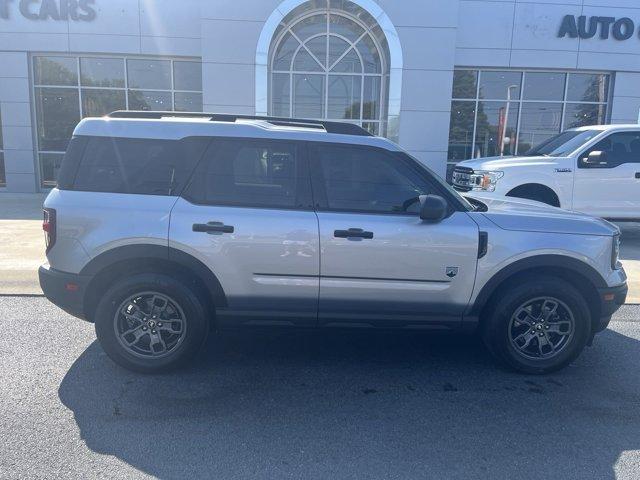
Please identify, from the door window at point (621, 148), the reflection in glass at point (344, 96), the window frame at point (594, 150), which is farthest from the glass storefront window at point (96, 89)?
the door window at point (621, 148)

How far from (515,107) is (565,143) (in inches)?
235

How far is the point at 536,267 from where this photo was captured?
4070 millimetres

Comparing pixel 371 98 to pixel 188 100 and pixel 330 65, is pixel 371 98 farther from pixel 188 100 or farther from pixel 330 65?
pixel 188 100

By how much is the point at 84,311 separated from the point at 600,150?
8501 millimetres

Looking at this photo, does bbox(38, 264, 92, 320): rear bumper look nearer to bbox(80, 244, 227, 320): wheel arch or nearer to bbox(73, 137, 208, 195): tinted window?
bbox(80, 244, 227, 320): wheel arch

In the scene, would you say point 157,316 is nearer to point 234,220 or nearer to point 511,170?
point 234,220

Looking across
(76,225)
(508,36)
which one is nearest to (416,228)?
(76,225)

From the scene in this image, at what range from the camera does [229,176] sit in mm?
3990

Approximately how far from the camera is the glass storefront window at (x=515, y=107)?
1452cm

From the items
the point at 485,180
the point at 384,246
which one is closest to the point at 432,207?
the point at 384,246

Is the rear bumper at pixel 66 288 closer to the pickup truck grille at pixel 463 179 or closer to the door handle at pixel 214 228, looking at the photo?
the door handle at pixel 214 228

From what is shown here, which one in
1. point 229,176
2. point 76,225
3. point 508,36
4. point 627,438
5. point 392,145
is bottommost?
point 627,438

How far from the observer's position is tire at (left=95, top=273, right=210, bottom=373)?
12.9ft

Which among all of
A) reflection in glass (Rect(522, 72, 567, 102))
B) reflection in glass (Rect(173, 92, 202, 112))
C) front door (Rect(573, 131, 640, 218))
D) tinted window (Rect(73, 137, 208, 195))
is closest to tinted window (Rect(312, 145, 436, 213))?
tinted window (Rect(73, 137, 208, 195))
